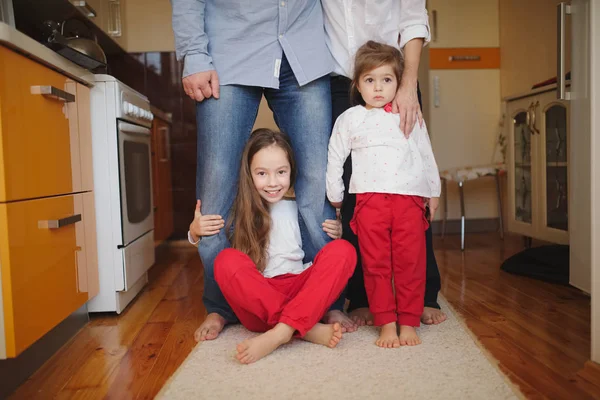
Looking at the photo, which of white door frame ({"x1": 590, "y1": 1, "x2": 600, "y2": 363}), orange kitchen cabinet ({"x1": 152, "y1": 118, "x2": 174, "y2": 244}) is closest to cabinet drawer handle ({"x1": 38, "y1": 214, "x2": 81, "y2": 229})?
white door frame ({"x1": 590, "y1": 1, "x2": 600, "y2": 363})

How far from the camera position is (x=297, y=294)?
4.77ft

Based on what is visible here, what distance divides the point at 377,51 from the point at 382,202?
0.44 meters

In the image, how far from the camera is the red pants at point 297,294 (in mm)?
1407

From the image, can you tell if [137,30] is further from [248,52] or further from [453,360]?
[453,360]

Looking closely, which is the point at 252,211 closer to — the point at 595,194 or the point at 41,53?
the point at 41,53

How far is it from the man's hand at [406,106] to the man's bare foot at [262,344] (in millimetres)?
650

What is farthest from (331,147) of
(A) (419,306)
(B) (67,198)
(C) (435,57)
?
(C) (435,57)

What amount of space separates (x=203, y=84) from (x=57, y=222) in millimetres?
560

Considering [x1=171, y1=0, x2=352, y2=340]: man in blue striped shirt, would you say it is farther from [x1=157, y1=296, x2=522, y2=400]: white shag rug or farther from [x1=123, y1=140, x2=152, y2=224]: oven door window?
[x1=123, y1=140, x2=152, y2=224]: oven door window

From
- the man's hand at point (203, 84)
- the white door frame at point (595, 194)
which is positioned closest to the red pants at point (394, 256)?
the white door frame at point (595, 194)

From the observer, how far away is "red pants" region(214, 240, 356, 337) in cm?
141

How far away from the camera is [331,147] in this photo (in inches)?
63.1

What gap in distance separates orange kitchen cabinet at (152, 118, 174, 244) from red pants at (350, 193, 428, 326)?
2064 millimetres

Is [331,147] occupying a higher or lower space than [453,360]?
higher
